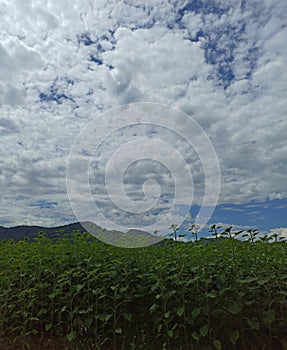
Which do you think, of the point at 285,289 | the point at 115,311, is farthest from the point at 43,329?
the point at 285,289

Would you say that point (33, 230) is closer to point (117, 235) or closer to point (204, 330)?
point (117, 235)

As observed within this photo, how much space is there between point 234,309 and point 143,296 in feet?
3.71

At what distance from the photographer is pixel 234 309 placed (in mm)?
3904

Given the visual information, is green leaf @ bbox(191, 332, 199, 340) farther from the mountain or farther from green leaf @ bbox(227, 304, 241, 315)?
the mountain

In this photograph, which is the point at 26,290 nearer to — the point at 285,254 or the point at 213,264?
the point at 213,264

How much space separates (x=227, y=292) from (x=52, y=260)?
2.34 meters

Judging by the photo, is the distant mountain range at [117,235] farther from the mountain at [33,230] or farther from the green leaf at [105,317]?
the green leaf at [105,317]

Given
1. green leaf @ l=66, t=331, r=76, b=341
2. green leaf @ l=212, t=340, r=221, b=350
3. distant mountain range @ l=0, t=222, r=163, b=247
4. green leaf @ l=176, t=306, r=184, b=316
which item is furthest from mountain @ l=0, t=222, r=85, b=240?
green leaf @ l=212, t=340, r=221, b=350

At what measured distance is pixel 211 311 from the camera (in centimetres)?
416

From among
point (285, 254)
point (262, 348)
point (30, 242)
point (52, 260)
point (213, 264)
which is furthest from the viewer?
point (30, 242)

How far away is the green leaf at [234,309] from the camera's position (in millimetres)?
3886

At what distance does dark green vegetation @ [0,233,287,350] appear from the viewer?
415 centimetres

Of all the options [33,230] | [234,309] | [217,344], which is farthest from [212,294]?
[33,230]

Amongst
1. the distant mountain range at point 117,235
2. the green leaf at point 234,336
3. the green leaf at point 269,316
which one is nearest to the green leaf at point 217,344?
the green leaf at point 234,336
